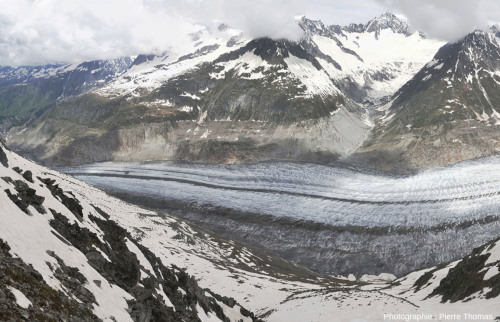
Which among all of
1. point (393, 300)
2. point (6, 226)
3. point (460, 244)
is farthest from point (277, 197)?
point (6, 226)

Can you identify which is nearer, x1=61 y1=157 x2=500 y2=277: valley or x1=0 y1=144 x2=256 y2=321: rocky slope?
x1=0 y1=144 x2=256 y2=321: rocky slope

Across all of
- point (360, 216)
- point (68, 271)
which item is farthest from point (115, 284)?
point (360, 216)

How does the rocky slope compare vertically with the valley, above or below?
above

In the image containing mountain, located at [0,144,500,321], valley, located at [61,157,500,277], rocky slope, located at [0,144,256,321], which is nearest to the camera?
rocky slope, located at [0,144,256,321]

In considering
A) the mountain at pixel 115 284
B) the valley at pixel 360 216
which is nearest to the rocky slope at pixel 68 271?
the mountain at pixel 115 284

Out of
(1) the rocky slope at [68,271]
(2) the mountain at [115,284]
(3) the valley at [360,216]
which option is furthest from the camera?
(3) the valley at [360,216]

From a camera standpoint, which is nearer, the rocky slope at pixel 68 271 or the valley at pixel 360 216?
the rocky slope at pixel 68 271

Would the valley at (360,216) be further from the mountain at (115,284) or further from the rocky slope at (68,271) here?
the rocky slope at (68,271)

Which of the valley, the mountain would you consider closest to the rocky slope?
the mountain

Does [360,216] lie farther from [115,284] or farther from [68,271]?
[68,271]

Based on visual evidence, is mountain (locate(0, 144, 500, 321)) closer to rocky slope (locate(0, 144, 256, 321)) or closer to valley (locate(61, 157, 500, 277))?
rocky slope (locate(0, 144, 256, 321))

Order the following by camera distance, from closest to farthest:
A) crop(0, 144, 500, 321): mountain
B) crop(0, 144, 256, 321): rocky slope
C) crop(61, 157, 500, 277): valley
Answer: crop(0, 144, 256, 321): rocky slope → crop(0, 144, 500, 321): mountain → crop(61, 157, 500, 277): valley
